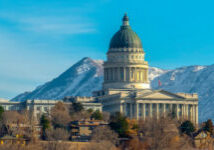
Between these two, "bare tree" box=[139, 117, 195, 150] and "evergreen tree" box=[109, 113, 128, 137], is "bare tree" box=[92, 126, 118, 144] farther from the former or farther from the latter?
"bare tree" box=[139, 117, 195, 150]

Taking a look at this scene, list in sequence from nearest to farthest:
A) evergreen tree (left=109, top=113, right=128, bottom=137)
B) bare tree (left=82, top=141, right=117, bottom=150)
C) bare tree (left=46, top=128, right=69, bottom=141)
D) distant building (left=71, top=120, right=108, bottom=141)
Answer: bare tree (left=82, top=141, right=117, bottom=150), bare tree (left=46, top=128, right=69, bottom=141), evergreen tree (left=109, top=113, right=128, bottom=137), distant building (left=71, top=120, right=108, bottom=141)

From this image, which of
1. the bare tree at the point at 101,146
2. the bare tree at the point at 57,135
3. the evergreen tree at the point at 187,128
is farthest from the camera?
the evergreen tree at the point at 187,128

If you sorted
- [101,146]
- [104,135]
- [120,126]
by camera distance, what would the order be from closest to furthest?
[101,146]
[104,135]
[120,126]

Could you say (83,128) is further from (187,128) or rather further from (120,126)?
(187,128)

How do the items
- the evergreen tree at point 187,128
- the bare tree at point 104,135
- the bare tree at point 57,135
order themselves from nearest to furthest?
the bare tree at point 104,135, the bare tree at point 57,135, the evergreen tree at point 187,128

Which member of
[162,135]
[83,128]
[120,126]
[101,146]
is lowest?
[101,146]

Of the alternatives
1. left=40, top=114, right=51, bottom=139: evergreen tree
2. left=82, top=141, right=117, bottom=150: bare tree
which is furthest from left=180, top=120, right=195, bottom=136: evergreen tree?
left=40, top=114, right=51, bottom=139: evergreen tree

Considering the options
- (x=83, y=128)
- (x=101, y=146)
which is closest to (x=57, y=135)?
(x=83, y=128)

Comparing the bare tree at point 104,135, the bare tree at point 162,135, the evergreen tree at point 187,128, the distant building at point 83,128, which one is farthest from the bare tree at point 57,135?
the evergreen tree at point 187,128

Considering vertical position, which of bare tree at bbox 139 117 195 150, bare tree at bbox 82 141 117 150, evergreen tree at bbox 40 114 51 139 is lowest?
bare tree at bbox 82 141 117 150

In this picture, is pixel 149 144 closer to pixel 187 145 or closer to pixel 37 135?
pixel 187 145

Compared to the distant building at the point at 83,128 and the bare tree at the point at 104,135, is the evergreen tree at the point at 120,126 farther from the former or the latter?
the distant building at the point at 83,128

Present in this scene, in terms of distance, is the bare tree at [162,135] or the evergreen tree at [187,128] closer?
the bare tree at [162,135]

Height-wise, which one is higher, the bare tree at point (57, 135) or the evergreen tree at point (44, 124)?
the evergreen tree at point (44, 124)
